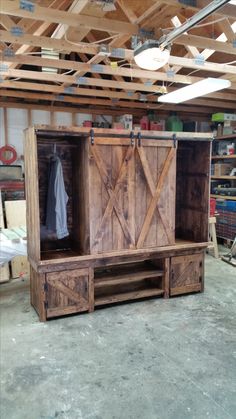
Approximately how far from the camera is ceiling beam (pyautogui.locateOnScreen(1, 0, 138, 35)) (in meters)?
2.40

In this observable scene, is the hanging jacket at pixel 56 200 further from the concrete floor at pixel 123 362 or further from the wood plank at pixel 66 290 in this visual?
the concrete floor at pixel 123 362

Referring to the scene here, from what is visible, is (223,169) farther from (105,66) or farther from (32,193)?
(32,193)

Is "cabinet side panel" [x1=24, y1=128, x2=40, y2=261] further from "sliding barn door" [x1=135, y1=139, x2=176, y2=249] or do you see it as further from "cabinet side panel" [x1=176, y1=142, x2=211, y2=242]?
"cabinet side panel" [x1=176, y1=142, x2=211, y2=242]

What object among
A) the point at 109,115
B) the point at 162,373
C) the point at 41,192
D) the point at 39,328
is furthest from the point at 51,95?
the point at 162,373

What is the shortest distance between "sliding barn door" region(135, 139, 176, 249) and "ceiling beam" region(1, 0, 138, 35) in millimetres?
1292

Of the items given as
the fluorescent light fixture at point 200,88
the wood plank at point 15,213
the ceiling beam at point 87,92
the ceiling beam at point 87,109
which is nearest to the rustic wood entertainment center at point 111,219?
the fluorescent light fixture at point 200,88

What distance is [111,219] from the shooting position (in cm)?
379

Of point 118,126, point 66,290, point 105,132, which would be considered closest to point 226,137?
point 118,126

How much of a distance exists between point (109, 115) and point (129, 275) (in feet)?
13.2

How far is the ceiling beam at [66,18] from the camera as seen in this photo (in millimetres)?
2400

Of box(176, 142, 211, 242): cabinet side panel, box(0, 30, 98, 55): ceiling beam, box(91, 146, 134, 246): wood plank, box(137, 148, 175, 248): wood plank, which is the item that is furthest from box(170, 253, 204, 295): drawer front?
box(0, 30, 98, 55): ceiling beam

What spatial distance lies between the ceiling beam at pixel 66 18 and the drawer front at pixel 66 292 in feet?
8.14

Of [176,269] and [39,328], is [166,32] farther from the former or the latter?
[39,328]

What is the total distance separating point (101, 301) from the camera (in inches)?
153
